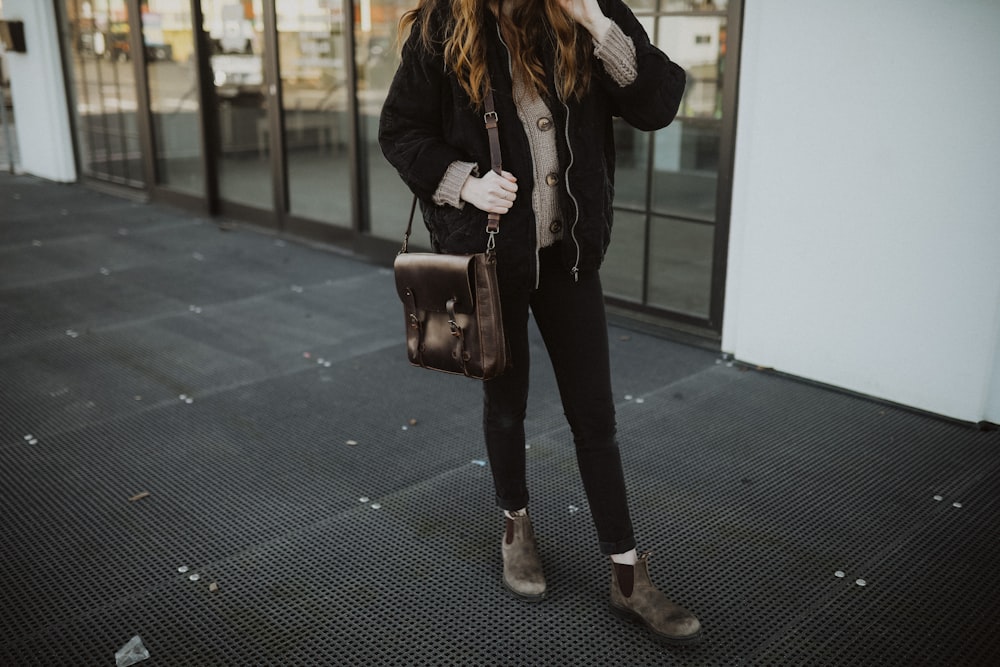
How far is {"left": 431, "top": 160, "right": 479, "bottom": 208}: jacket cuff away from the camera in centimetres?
195

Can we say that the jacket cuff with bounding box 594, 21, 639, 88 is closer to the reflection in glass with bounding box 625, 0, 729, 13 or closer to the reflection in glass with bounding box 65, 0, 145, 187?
the reflection in glass with bounding box 625, 0, 729, 13

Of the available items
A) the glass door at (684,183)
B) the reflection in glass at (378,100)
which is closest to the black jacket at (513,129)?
the glass door at (684,183)

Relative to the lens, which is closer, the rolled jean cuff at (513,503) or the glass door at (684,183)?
the rolled jean cuff at (513,503)

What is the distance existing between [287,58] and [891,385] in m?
A: 4.52

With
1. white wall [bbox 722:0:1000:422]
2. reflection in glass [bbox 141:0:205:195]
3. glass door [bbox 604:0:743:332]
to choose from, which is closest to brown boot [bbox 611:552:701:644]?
white wall [bbox 722:0:1000:422]

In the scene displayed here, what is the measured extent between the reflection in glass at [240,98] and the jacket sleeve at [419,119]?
192 inches

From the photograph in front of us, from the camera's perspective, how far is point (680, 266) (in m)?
4.31

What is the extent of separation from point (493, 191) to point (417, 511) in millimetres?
1229

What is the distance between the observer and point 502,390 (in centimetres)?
221

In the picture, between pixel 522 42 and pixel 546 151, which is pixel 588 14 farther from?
pixel 546 151

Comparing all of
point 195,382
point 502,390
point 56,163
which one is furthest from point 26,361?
point 56,163

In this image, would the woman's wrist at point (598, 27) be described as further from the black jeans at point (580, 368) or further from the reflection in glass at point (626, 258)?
the reflection in glass at point (626, 258)

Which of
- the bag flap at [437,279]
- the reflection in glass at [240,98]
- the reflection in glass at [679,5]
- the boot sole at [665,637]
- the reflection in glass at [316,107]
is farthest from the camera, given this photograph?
the reflection in glass at [240,98]

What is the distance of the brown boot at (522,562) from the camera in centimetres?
232
